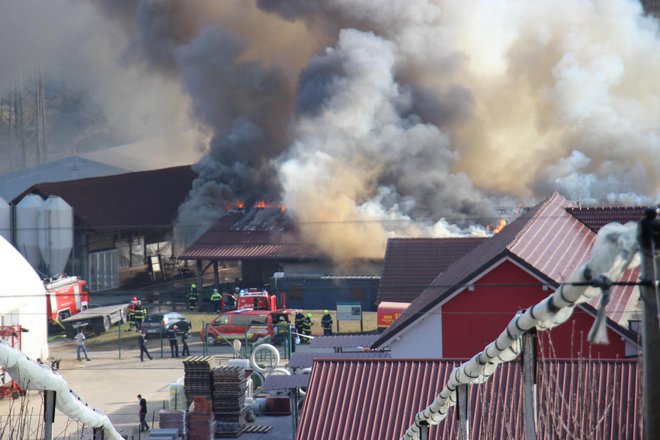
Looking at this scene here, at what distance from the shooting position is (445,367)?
12.4 meters

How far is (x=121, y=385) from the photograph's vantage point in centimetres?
2109

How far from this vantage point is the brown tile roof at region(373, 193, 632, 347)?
14180 mm

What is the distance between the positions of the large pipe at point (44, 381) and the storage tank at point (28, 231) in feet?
85.5

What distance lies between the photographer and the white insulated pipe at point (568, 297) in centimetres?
377

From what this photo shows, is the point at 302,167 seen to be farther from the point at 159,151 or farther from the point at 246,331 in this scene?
the point at 159,151

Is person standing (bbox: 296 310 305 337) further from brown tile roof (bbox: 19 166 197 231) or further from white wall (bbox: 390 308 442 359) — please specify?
brown tile roof (bbox: 19 166 197 231)

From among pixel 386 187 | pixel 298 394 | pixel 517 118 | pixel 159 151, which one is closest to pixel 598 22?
pixel 517 118

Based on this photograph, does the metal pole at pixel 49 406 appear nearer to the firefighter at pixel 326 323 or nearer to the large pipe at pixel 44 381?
the large pipe at pixel 44 381

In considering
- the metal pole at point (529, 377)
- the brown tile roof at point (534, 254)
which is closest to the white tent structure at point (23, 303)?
the brown tile roof at point (534, 254)

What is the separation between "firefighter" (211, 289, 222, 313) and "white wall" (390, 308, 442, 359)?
13913 millimetres

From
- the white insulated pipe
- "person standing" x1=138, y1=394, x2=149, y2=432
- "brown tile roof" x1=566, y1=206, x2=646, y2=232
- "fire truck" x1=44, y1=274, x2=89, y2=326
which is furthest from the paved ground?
the white insulated pipe

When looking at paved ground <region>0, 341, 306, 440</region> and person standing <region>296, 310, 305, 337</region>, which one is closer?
paved ground <region>0, 341, 306, 440</region>

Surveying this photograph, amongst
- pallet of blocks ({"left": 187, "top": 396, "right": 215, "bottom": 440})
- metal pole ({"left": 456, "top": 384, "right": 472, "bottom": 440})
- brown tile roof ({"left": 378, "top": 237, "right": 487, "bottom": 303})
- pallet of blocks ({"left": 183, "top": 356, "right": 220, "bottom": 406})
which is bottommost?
pallet of blocks ({"left": 187, "top": 396, "right": 215, "bottom": 440})

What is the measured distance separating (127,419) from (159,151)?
2825 centimetres
